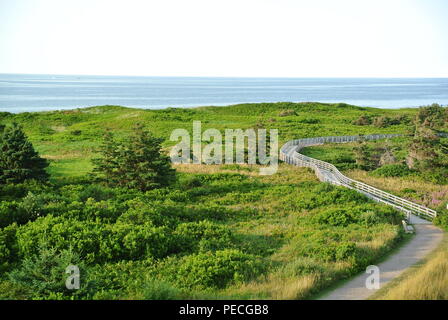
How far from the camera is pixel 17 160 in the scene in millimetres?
31016

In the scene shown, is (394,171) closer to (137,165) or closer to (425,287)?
(137,165)

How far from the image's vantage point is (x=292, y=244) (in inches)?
730

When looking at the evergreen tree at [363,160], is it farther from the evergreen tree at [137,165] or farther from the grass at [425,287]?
the grass at [425,287]

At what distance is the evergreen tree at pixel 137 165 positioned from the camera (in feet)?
105

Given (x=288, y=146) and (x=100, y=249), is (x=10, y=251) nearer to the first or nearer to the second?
(x=100, y=249)

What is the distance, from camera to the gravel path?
1288cm

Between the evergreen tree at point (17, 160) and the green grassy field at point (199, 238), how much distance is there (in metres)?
2.04

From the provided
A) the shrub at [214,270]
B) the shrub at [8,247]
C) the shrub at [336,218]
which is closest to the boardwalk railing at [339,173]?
the shrub at [336,218]

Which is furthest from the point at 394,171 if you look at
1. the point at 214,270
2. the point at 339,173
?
the point at 214,270

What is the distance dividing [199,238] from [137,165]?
1491 centimetres
